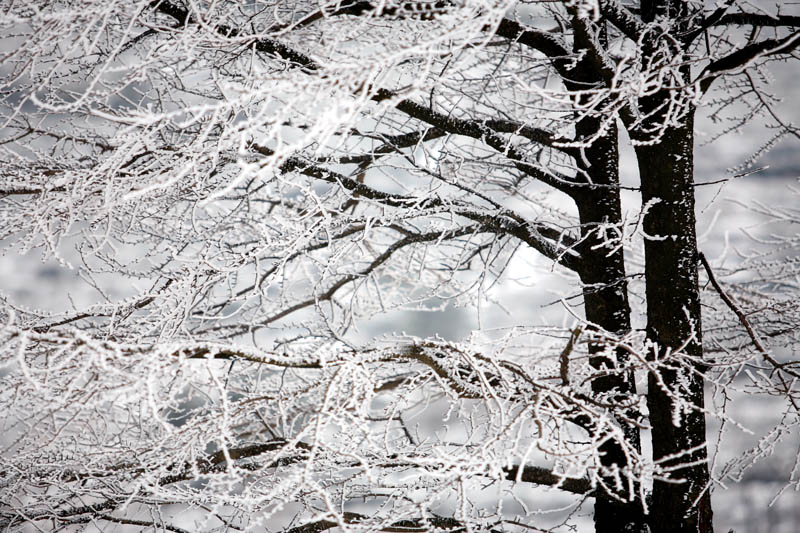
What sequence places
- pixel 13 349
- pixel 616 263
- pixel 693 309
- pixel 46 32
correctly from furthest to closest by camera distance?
1. pixel 616 263
2. pixel 693 309
3. pixel 46 32
4. pixel 13 349

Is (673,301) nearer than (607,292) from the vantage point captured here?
Yes

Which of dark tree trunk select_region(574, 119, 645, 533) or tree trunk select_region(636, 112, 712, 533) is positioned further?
dark tree trunk select_region(574, 119, 645, 533)

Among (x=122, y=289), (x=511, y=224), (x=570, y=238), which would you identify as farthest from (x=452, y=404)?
(x=122, y=289)

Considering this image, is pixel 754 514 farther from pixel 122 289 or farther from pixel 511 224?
pixel 122 289

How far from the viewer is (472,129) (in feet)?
12.9

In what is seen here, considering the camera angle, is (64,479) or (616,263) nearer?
(64,479)

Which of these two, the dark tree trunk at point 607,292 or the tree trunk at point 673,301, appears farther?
the dark tree trunk at point 607,292

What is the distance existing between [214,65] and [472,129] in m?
1.71

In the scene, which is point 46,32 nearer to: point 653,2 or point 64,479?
point 64,479

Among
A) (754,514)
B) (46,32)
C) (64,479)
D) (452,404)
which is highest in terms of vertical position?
(46,32)

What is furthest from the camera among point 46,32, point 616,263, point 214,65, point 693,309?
point 616,263

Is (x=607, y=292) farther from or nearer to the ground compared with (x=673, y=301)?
nearer to the ground

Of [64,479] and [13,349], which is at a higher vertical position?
[13,349]

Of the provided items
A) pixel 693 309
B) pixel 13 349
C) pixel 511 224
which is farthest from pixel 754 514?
pixel 13 349
